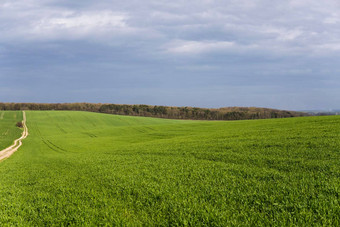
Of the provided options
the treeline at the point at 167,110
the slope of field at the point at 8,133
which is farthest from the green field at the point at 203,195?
the treeline at the point at 167,110

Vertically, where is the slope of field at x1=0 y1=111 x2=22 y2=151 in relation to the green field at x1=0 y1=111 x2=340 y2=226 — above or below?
below

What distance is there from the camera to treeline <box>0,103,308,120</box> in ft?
438

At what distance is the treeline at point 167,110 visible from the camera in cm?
13362

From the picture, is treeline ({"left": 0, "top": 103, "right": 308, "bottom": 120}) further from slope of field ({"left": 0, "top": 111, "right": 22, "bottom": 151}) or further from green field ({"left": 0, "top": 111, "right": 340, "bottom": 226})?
green field ({"left": 0, "top": 111, "right": 340, "bottom": 226})

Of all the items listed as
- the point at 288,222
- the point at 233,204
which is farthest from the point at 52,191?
the point at 288,222

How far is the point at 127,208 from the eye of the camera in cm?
755

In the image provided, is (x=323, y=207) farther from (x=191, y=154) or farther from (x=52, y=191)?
(x=191, y=154)

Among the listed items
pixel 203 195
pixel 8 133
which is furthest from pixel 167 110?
pixel 203 195

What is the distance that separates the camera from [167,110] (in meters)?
149

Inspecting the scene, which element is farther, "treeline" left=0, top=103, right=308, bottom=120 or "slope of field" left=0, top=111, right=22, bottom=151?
"treeline" left=0, top=103, right=308, bottom=120

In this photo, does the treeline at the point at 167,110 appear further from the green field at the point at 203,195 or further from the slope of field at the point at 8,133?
the green field at the point at 203,195

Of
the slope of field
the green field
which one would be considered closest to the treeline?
the slope of field

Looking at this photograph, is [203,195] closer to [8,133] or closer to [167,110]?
[8,133]

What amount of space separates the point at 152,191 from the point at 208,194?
1951mm
